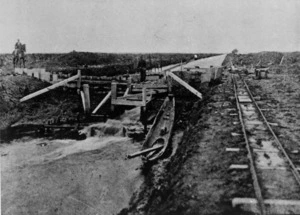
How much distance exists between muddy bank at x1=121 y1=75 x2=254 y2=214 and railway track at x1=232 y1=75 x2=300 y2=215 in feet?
0.65

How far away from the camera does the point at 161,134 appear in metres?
11.0

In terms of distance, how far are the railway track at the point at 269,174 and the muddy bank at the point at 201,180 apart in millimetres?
197

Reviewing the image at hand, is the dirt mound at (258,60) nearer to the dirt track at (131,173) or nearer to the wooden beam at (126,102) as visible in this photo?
the wooden beam at (126,102)

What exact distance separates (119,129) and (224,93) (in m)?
5.80

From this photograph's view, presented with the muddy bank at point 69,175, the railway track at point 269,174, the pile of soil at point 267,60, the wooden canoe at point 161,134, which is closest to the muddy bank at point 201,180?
the railway track at point 269,174

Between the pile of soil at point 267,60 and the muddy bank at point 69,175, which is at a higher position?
the pile of soil at point 267,60

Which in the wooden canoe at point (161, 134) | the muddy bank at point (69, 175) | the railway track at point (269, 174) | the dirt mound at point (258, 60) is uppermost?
the dirt mound at point (258, 60)

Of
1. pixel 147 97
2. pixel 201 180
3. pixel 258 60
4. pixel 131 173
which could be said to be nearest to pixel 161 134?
pixel 131 173

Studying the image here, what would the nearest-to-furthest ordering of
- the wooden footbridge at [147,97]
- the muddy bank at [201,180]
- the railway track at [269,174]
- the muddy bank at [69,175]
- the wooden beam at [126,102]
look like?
the railway track at [269,174]
the muddy bank at [201,180]
the muddy bank at [69,175]
the wooden footbridge at [147,97]
the wooden beam at [126,102]

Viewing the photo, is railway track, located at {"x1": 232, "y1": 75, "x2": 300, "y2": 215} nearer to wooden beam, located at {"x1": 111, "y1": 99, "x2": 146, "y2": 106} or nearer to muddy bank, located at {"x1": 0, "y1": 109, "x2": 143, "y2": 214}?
muddy bank, located at {"x1": 0, "y1": 109, "x2": 143, "y2": 214}

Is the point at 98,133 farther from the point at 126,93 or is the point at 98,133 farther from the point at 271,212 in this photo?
the point at 271,212

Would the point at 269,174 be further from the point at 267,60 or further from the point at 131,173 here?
the point at 267,60

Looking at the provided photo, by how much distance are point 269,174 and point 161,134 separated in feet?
18.4

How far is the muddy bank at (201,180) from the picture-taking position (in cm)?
486
